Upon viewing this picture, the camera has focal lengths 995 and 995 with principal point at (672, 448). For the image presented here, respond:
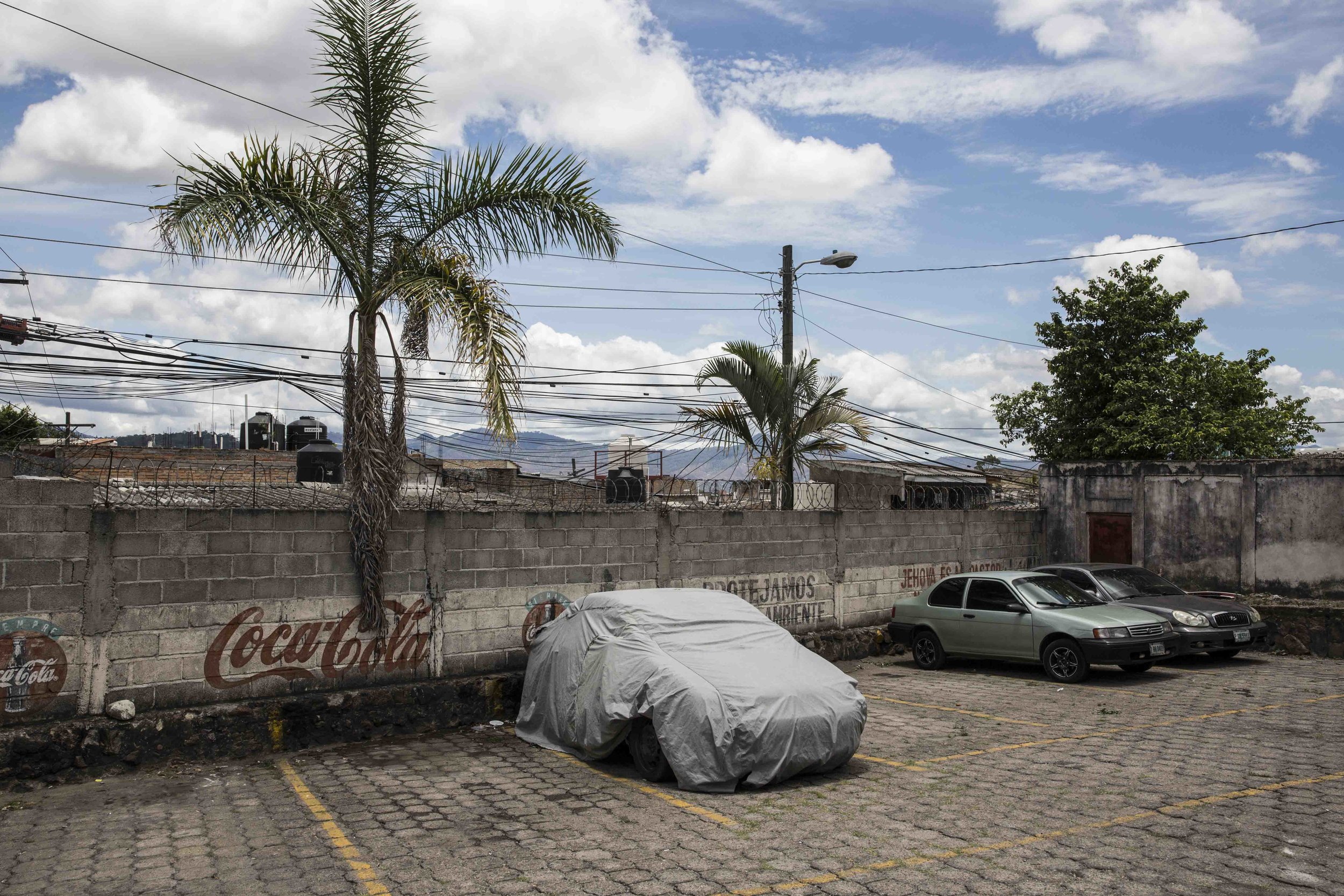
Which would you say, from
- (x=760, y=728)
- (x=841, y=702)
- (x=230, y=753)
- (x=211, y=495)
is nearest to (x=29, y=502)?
(x=211, y=495)

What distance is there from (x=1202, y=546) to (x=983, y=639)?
284 inches

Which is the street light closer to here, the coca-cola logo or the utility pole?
the utility pole

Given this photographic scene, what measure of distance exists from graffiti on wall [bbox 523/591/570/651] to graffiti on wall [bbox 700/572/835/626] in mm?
2643

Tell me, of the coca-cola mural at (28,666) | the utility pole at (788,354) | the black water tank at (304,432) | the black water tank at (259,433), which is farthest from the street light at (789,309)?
the black water tank at (259,433)

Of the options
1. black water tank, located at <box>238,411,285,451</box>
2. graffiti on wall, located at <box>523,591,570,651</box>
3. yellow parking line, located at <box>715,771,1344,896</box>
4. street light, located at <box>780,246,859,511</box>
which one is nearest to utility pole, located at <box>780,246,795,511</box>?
street light, located at <box>780,246,859,511</box>

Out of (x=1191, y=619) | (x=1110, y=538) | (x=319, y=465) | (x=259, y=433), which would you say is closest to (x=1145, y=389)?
(x=1110, y=538)

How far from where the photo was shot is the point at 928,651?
47.4 ft

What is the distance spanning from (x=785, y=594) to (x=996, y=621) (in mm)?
2942

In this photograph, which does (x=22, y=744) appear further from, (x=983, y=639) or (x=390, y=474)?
(x=983, y=639)

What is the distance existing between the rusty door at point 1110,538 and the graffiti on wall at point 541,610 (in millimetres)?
12385

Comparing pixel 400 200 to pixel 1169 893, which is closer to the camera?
pixel 1169 893

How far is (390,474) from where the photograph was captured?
9758 mm

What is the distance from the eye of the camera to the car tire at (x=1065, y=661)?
12609 millimetres

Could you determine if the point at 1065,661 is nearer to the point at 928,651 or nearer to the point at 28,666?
the point at 928,651
